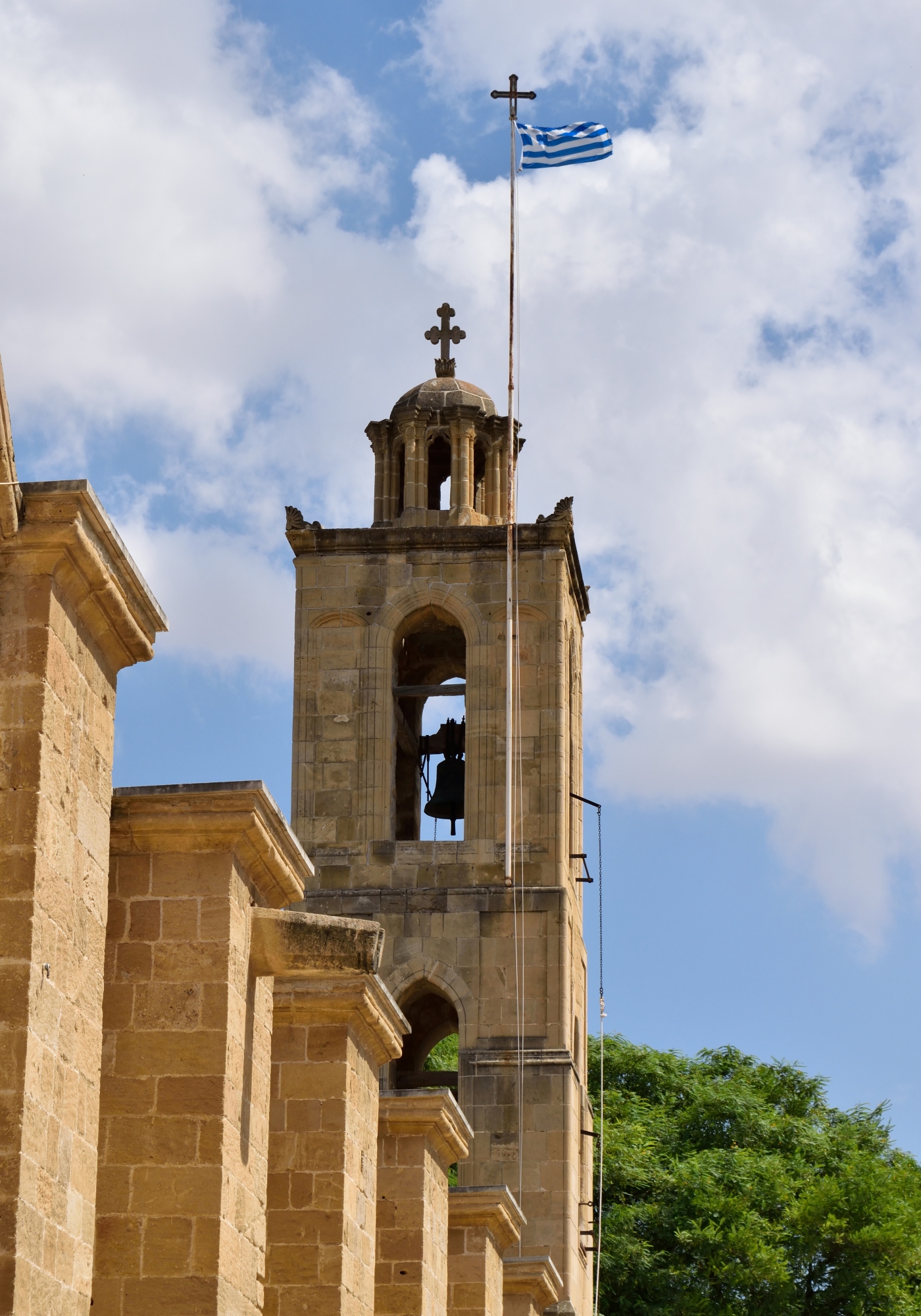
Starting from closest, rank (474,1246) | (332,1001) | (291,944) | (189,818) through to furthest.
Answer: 1. (189,818)
2. (291,944)
3. (332,1001)
4. (474,1246)

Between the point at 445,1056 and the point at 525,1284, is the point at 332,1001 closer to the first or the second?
the point at 525,1284

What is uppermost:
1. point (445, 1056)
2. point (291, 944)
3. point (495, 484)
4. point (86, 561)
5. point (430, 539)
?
point (495, 484)

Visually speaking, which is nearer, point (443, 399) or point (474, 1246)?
point (474, 1246)

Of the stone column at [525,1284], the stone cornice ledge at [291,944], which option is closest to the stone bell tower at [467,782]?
the stone column at [525,1284]

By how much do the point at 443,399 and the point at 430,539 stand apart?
6.65 ft

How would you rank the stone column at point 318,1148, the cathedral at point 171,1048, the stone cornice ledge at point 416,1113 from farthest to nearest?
1. the stone cornice ledge at point 416,1113
2. the stone column at point 318,1148
3. the cathedral at point 171,1048

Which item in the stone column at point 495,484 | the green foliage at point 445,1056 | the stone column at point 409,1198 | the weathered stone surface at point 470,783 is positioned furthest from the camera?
the green foliage at point 445,1056

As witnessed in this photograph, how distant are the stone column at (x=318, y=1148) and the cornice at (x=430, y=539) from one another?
16557 mm

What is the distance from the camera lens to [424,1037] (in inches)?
1165

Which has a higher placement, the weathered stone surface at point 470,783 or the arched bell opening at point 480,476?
the arched bell opening at point 480,476

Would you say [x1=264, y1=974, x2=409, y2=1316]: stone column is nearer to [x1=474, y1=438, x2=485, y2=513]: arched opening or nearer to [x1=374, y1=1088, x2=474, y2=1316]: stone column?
[x1=374, y1=1088, x2=474, y2=1316]: stone column

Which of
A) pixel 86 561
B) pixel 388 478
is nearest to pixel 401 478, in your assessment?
pixel 388 478

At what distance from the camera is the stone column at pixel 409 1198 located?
15.6 m

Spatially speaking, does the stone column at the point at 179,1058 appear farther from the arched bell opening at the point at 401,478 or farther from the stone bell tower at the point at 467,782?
the arched bell opening at the point at 401,478
